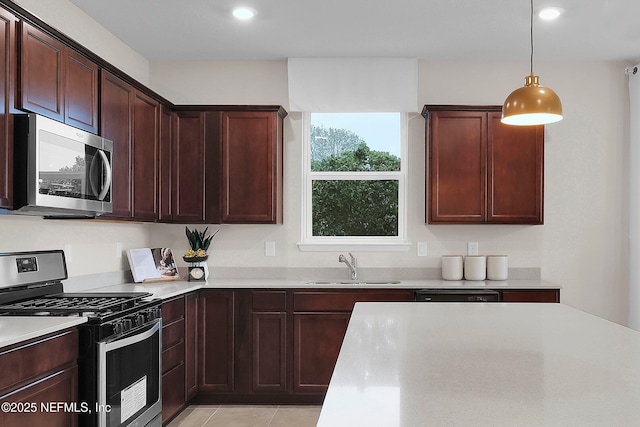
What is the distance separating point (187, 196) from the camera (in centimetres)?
458

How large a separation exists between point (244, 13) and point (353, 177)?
1766mm

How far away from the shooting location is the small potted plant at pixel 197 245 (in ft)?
15.1

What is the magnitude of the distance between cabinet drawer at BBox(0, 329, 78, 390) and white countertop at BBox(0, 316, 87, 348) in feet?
0.12

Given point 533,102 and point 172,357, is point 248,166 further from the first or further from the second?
point 533,102

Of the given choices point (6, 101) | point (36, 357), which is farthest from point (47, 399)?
point (6, 101)

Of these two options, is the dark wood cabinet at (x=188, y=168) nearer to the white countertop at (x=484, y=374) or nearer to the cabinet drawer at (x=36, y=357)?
the cabinet drawer at (x=36, y=357)

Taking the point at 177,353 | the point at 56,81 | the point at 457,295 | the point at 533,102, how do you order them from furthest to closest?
the point at 457,295
the point at 177,353
the point at 56,81
the point at 533,102

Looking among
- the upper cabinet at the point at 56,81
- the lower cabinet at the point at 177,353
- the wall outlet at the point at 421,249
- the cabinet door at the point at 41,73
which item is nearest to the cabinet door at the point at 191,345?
the lower cabinet at the point at 177,353

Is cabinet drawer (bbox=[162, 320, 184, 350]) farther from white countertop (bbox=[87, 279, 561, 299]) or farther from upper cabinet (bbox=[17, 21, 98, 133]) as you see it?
upper cabinet (bbox=[17, 21, 98, 133])

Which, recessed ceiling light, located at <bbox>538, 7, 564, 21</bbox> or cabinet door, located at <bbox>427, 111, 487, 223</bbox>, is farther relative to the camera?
cabinet door, located at <bbox>427, 111, 487, 223</bbox>

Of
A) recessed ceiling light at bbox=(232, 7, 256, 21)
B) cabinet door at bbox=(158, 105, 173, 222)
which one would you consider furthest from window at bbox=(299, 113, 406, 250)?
recessed ceiling light at bbox=(232, 7, 256, 21)

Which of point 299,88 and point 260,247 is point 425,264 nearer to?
point 260,247

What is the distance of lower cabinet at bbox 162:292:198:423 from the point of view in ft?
12.0

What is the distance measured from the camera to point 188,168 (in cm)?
459
